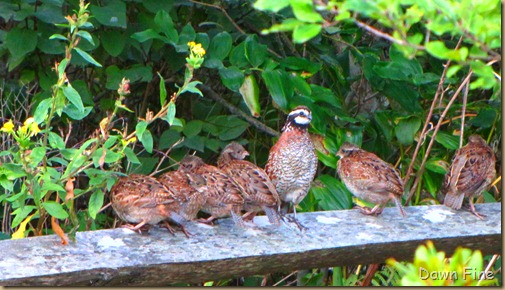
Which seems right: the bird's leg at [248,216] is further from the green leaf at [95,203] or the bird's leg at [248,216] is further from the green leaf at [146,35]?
the green leaf at [146,35]

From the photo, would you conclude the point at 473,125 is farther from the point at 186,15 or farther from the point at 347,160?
the point at 186,15

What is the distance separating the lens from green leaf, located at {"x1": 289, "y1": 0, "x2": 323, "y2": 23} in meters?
2.30

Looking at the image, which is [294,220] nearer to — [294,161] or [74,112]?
[294,161]

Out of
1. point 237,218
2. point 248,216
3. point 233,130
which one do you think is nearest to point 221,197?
point 237,218

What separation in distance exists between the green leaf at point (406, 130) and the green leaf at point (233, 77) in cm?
132

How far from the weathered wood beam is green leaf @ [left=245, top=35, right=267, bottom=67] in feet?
4.12

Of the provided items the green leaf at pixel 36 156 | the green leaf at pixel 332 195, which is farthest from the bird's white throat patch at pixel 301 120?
the green leaf at pixel 36 156

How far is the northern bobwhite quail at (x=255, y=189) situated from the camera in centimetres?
567

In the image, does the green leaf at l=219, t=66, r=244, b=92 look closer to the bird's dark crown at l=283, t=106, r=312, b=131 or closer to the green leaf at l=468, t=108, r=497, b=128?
the bird's dark crown at l=283, t=106, r=312, b=131

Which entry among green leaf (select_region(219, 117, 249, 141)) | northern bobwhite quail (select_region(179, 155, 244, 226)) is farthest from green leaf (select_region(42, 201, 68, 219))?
green leaf (select_region(219, 117, 249, 141))

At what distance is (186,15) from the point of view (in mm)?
7668

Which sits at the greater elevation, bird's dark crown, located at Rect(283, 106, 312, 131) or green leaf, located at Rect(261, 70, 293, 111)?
green leaf, located at Rect(261, 70, 293, 111)

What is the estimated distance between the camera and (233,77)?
643 cm

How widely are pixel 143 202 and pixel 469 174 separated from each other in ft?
7.29
